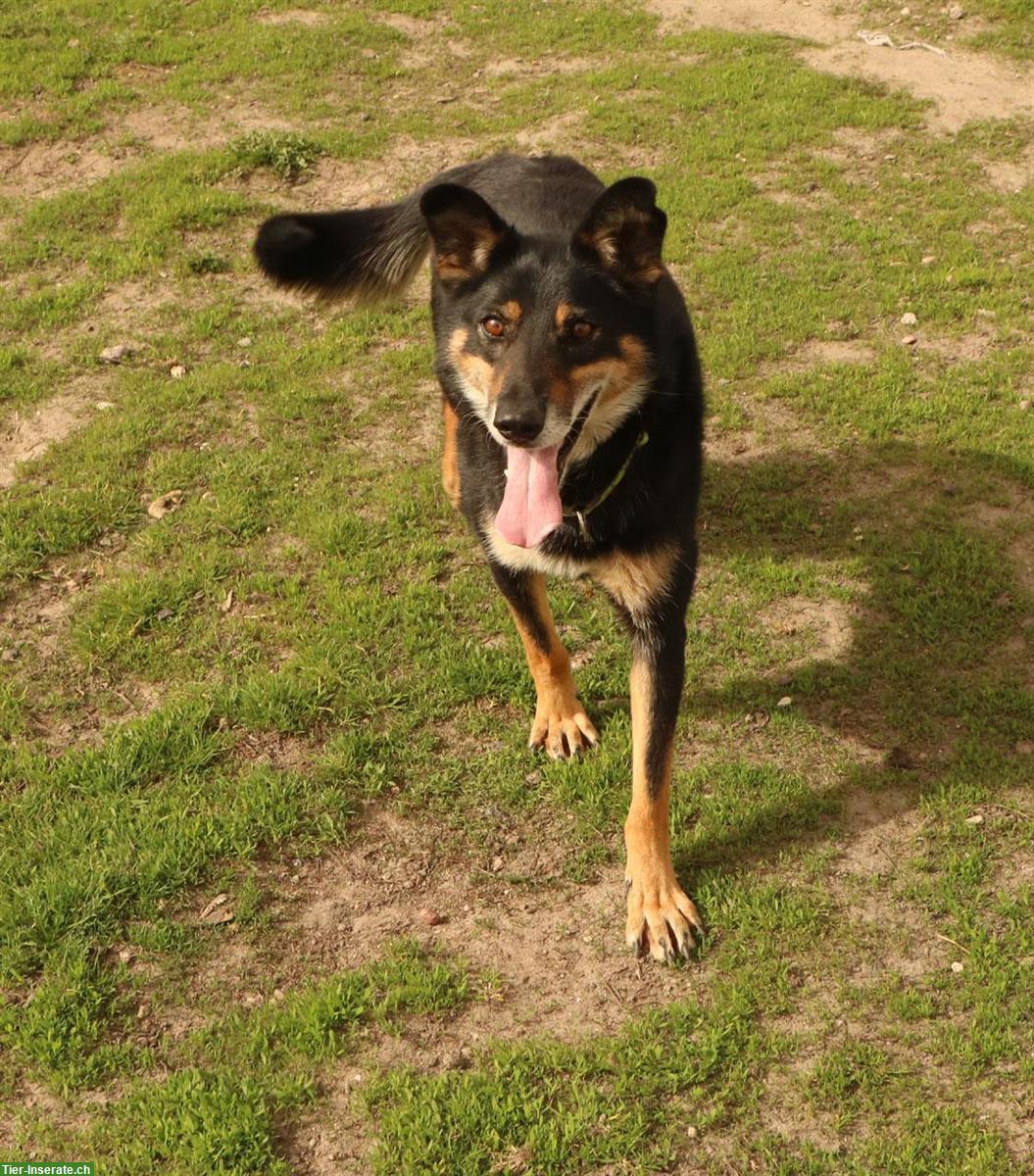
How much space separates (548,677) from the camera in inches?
178

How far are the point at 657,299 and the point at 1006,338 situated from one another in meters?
3.70

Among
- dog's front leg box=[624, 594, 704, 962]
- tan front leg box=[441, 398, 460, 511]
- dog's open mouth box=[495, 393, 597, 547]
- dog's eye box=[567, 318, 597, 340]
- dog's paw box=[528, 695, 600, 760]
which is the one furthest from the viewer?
tan front leg box=[441, 398, 460, 511]

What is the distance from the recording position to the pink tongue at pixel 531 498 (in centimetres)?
376

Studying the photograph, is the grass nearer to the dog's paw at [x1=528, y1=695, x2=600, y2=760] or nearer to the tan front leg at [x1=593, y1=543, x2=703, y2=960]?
→ the dog's paw at [x1=528, y1=695, x2=600, y2=760]

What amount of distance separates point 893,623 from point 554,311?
93.1 inches

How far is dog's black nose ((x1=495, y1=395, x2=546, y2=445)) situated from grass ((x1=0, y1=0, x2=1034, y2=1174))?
156 centimetres

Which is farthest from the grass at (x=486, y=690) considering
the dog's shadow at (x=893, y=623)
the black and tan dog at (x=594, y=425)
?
the black and tan dog at (x=594, y=425)

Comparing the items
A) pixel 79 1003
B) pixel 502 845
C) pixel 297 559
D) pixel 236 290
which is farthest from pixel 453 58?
pixel 79 1003

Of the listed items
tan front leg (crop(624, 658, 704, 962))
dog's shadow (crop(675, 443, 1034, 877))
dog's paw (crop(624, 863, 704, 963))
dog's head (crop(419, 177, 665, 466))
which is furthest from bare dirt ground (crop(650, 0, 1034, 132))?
dog's paw (crop(624, 863, 704, 963))

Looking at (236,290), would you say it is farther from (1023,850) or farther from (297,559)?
(1023,850)

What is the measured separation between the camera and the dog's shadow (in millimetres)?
4367

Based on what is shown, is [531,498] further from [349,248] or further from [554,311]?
[349,248]

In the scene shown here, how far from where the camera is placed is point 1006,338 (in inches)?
265

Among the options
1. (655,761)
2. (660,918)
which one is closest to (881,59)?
(655,761)
